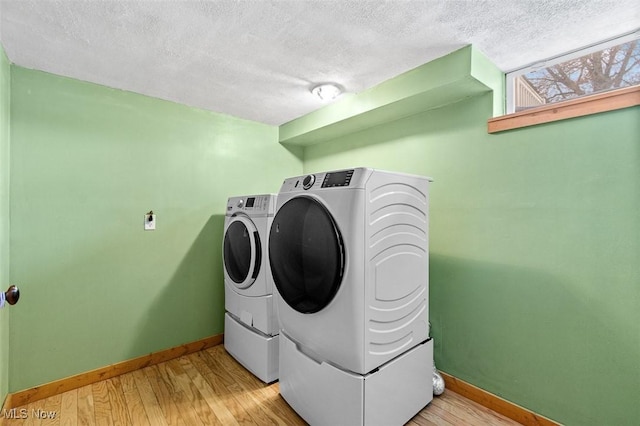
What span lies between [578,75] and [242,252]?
244 cm

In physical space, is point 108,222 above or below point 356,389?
above

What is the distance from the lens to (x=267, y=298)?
2.11 meters

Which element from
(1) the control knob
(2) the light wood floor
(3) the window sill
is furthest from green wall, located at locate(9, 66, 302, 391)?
(3) the window sill

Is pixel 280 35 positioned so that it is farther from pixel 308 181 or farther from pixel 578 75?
pixel 578 75

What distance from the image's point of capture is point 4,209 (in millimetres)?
1745

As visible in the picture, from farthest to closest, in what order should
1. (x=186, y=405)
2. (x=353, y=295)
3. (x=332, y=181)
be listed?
(x=186, y=405) < (x=332, y=181) < (x=353, y=295)

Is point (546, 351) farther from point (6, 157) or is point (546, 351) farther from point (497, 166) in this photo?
point (6, 157)

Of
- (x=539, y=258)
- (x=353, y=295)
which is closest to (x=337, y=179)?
(x=353, y=295)

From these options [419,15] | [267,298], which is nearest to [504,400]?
[267,298]

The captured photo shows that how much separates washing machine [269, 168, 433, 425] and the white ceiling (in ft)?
2.46

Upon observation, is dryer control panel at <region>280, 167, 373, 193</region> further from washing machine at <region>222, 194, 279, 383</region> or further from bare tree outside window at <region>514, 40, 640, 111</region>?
bare tree outside window at <region>514, 40, 640, 111</region>

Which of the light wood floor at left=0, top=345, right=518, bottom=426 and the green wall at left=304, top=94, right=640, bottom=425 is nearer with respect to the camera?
the green wall at left=304, top=94, right=640, bottom=425

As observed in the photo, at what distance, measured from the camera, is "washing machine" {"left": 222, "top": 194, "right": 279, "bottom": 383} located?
2.11 metres

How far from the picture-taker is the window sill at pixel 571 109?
1407mm
